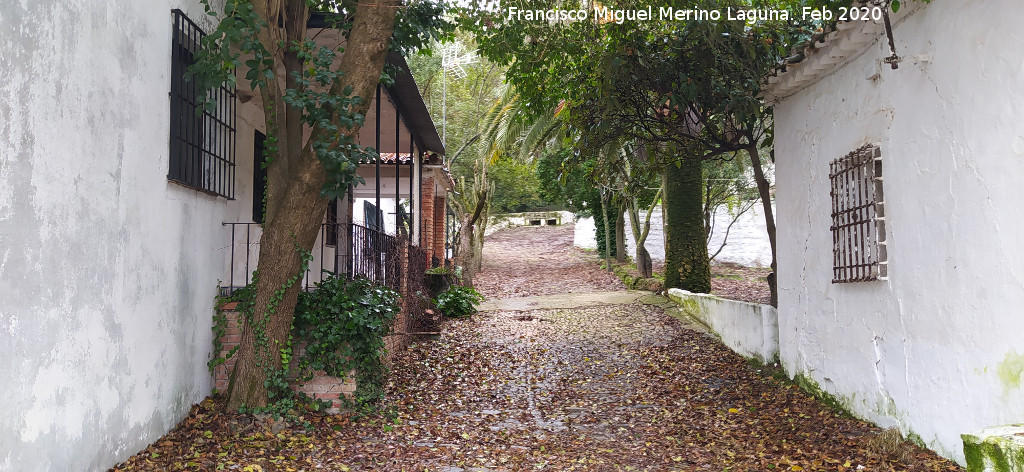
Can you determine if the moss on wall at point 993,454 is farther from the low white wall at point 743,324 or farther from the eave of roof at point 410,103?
the eave of roof at point 410,103

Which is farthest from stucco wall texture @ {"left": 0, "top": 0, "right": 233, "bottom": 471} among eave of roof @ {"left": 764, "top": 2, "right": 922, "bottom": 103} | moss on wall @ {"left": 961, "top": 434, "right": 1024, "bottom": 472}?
eave of roof @ {"left": 764, "top": 2, "right": 922, "bottom": 103}

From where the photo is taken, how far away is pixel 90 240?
434 cm

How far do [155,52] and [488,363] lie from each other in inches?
215

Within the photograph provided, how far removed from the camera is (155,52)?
17.4 feet

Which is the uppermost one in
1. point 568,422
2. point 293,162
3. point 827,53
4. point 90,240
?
point 827,53

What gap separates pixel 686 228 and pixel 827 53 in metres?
6.61

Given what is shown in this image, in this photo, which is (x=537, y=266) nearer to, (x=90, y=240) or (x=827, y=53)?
(x=827, y=53)

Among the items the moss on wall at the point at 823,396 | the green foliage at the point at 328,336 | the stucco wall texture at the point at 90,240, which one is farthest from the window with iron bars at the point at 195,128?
the moss on wall at the point at 823,396

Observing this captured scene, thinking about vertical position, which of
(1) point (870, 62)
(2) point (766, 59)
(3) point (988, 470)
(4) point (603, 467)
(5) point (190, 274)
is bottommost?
(4) point (603, 467)

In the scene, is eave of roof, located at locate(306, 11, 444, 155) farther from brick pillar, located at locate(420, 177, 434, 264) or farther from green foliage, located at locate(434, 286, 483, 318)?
brick pillar, located at locate(420, 177, 434, 264)

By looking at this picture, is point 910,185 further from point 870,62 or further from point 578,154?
point 578,154

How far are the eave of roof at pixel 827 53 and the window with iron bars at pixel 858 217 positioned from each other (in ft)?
2.63

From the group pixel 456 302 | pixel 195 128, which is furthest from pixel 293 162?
pixel 456 302

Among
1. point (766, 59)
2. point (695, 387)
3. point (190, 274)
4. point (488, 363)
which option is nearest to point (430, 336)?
point (488, 363)
